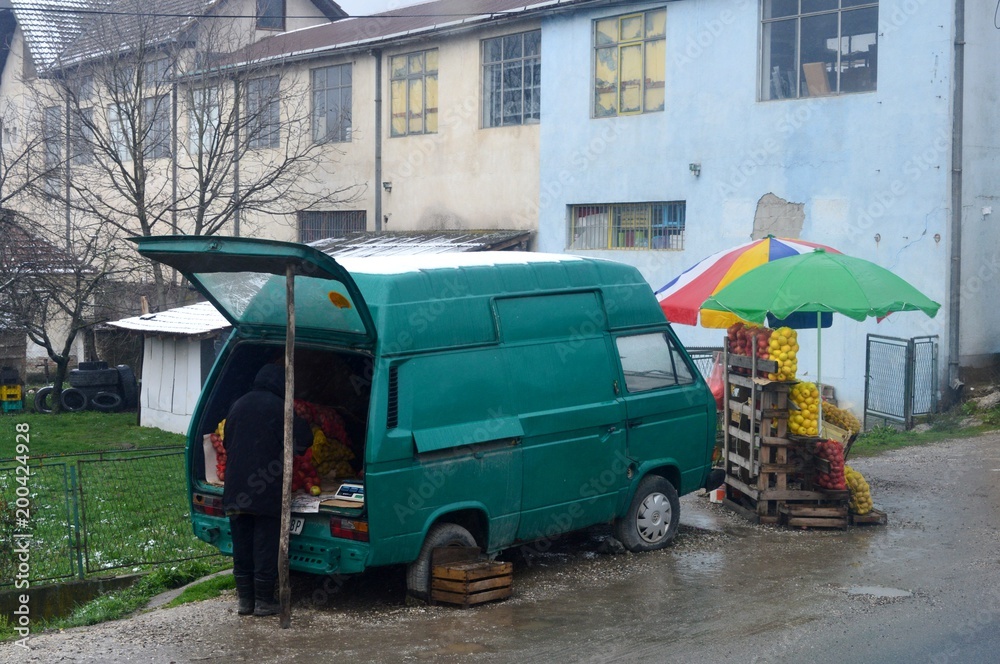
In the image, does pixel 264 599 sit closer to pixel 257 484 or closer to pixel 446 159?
pixel 257 484

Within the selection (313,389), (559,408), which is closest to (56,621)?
(313,389)

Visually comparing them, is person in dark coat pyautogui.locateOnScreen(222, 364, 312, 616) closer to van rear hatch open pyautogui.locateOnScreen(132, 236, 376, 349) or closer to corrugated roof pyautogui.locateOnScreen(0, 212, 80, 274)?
van rear hatch open pyautogui.locateOnScreen(132, 236, 376, 349)

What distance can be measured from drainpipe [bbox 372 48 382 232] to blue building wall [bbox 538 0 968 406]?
528cm

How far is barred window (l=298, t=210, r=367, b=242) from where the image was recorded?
27.7 m

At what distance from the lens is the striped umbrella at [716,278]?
10.6 metres

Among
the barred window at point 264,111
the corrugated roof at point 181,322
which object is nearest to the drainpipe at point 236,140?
the barred window at point 264,111

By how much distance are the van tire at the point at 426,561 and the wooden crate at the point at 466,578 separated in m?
0.04

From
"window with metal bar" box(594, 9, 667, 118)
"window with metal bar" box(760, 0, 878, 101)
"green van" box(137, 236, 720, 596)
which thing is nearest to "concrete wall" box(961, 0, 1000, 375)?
"window with metal bar" box(760, 0, 878, 101)

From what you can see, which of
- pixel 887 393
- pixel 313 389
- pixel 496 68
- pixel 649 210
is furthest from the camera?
pixel 496 68

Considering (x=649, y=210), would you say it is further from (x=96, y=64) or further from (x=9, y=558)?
(x=9, y=558)

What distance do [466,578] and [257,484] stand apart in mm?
1474

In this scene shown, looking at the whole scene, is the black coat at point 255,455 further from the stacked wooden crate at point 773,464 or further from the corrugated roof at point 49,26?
the corrugated roof at point 49,26

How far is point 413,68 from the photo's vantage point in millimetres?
25781

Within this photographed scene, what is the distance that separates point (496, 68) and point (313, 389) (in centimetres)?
1687
